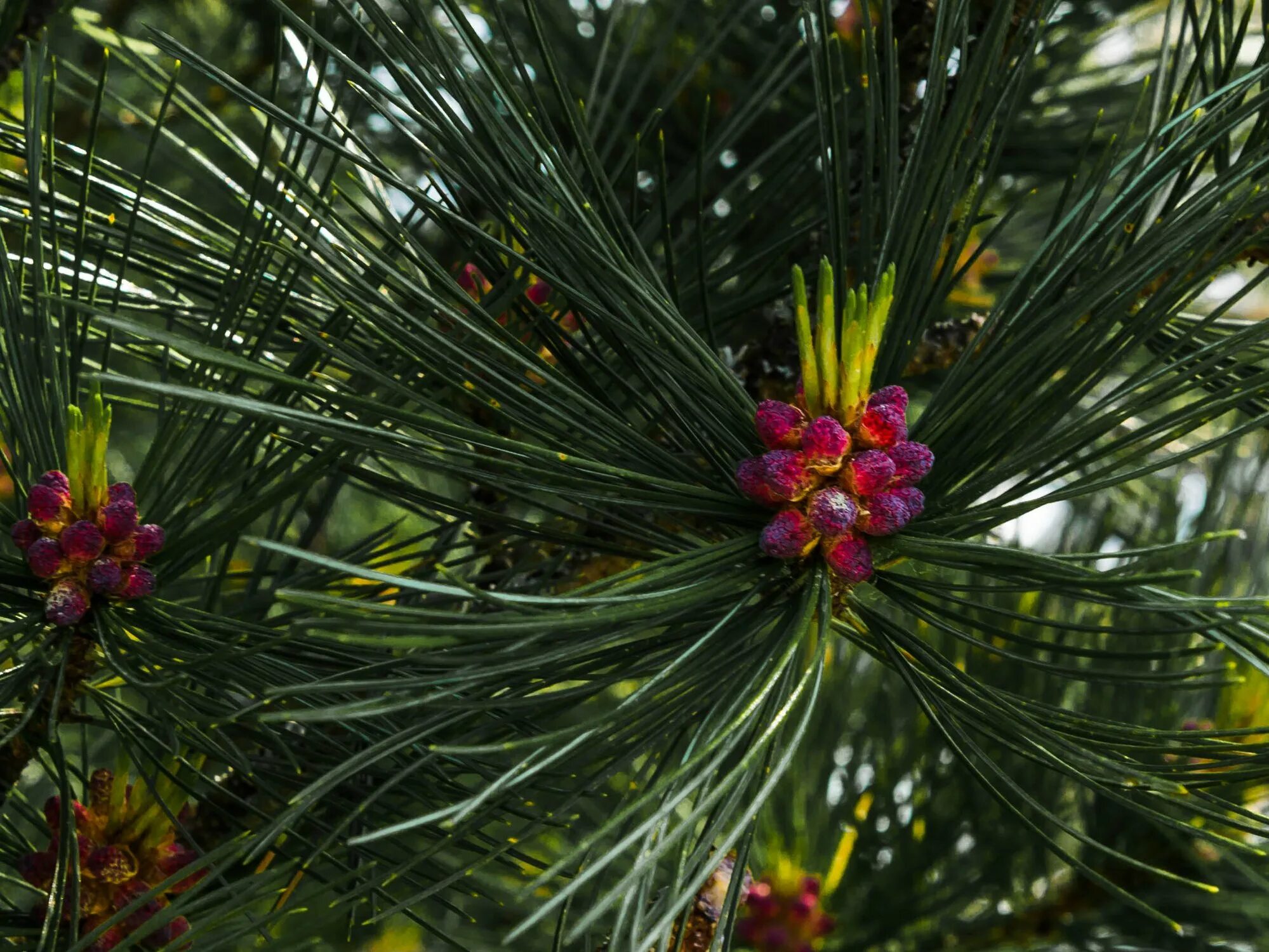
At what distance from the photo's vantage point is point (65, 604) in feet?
1.36

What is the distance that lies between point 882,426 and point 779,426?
32 millimetres

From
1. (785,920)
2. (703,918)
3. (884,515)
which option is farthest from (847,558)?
(785,920)

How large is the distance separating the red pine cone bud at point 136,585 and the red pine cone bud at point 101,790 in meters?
0.11

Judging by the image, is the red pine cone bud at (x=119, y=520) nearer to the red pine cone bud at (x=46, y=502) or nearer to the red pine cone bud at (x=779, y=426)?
the red pine cone bud at (x=46, y=502)

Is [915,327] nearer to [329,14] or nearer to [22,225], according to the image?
[22,225]

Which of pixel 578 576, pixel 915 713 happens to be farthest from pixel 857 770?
pixel 578 576

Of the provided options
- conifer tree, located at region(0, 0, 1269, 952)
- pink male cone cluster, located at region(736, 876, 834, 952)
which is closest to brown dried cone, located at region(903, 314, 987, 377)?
conifer tree, located at region(0, 0, 1269, 952)

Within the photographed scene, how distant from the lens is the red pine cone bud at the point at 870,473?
1.26 ft

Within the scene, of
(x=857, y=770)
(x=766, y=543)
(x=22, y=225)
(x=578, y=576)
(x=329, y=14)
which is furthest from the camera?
(x=857, y=770)

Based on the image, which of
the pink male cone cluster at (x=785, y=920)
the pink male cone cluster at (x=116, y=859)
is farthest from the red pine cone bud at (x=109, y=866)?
the pink male cone cluster at (x=785, y=920)

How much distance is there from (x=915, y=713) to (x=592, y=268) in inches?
26.9

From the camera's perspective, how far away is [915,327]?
47 cm

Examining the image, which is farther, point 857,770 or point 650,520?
point 857,770

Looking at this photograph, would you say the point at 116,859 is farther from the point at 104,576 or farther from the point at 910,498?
the point at 910,498
